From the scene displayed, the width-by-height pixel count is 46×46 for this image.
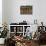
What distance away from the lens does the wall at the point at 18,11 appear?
6605 millimetres

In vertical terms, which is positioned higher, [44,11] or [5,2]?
[5,2]

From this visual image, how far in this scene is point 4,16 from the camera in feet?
21.6

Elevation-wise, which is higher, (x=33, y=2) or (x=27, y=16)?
(x=33, y=2)

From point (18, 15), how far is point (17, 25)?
0.58m

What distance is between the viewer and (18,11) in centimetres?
664

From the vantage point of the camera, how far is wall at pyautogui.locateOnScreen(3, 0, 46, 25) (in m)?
6.61

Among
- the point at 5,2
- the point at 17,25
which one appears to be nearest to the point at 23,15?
the point at 17,25

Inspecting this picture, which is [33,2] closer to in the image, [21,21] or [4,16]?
[21,21]

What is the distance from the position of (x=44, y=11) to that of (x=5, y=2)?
6.24 feet

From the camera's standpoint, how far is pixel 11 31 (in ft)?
21.0

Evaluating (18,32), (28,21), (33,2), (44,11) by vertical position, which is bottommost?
(18,32)

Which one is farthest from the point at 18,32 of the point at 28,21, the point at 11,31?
the point at 28,21

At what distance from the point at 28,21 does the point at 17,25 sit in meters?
0.63

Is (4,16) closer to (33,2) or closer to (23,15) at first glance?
(23,15)
